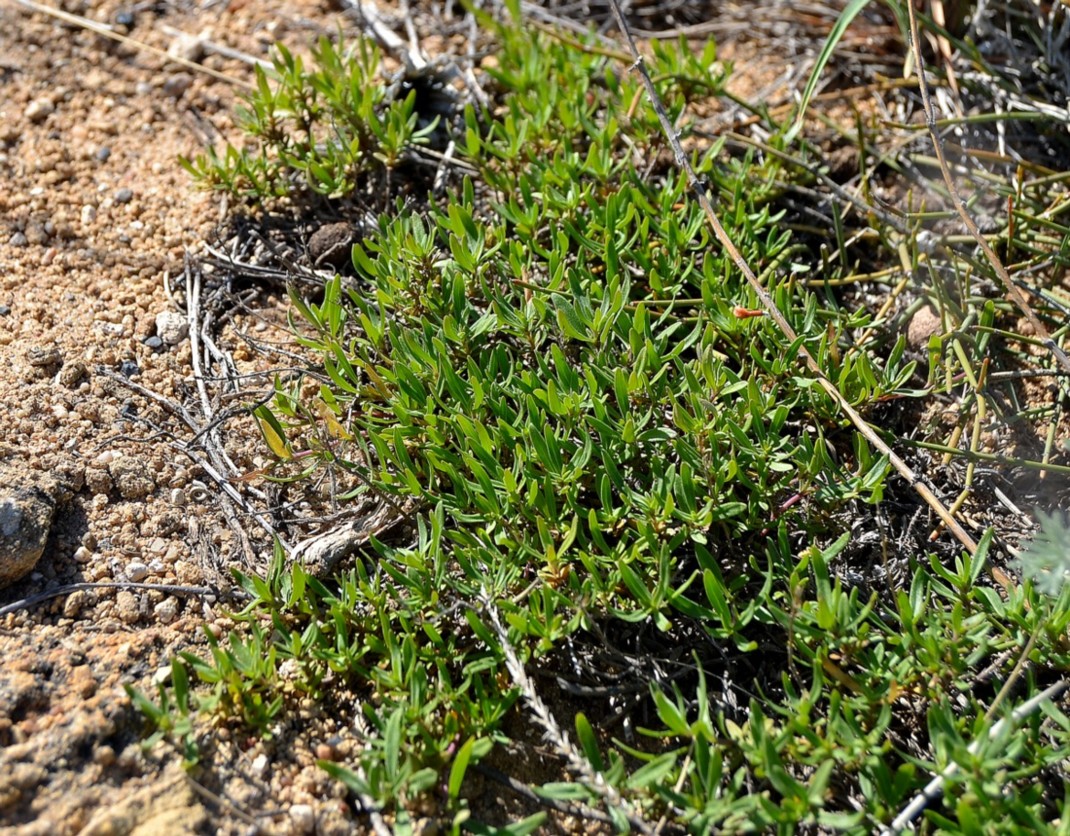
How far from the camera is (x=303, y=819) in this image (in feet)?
5.57

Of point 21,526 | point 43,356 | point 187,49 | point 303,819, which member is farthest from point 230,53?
point 303,819

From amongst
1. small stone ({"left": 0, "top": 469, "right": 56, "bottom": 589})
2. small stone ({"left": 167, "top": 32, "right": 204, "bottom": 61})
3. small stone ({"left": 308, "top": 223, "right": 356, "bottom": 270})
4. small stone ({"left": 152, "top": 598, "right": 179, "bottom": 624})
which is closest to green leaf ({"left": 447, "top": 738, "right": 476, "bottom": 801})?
small stone ({"left": 152, "top": 598, "right": 179, "bottom": 624})

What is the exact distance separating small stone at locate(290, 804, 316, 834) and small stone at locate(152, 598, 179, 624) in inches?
19.6

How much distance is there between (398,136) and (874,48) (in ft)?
5.71

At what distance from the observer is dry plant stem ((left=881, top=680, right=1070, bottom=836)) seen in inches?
64.7

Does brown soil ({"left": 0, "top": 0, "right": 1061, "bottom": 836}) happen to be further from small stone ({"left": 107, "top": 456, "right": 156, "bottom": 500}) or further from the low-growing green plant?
the low-growing green plant

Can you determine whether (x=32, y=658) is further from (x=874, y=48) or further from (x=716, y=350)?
(x=874, y=48)

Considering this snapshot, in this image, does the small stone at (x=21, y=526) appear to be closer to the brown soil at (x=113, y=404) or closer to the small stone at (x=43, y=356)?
the brown soil at (x=113, y=404)

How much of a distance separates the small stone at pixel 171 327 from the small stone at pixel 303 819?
1.26 m

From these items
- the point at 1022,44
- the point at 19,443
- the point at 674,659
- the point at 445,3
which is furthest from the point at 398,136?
the point at 1022,44

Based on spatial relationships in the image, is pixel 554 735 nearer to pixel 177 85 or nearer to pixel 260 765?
pixel 260 765

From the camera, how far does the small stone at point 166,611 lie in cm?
197

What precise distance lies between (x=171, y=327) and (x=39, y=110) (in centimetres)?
99

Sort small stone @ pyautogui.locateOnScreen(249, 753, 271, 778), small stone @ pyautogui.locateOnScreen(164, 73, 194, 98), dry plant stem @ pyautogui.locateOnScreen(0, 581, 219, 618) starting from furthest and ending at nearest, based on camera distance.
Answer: small stone @ pyautogui.locateOnScreen(164, 73, 194, 98) → dry plant stem @ pyautogui.locateOnScreen(0, 581, 219, 618) → small stone @ pyautogui.locateOnScreen(249, 753, 271, 778)
